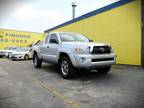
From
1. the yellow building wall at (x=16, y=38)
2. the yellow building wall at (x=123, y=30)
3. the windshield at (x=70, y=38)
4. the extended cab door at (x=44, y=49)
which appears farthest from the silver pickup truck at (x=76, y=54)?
the yellow building wall at (x=16, y=38)

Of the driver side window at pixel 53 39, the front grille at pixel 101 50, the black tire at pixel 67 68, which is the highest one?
the driver side window at pixel 53 39

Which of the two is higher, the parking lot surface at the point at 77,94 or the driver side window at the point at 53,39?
the driver side window at the point at 53,39

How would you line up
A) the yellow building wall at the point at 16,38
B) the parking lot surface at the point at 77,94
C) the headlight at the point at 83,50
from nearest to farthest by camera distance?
the parking lot surface at the point at 77,94 → the headlight at the point at 83,50 → the yellow building wall at the point at 16,38

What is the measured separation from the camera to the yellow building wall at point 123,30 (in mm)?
10391

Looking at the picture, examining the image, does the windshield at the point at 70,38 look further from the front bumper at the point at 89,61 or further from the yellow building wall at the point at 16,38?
the yellow building wall at the point at 16,38

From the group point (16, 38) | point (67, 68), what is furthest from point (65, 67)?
point (16, 38)

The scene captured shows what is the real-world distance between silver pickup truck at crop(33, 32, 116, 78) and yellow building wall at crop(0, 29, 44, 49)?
20.8m

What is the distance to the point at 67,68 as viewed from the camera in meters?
7.80

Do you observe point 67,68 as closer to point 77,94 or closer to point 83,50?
point 83,50

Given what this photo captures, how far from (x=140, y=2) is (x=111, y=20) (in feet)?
7.42

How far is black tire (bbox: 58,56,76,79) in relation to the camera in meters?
7.62

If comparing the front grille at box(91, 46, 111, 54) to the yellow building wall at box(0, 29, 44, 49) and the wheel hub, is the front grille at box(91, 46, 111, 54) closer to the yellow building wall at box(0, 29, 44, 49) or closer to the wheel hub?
the wheel hub

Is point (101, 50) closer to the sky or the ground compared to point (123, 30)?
closer to the ground

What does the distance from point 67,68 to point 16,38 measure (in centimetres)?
2421
